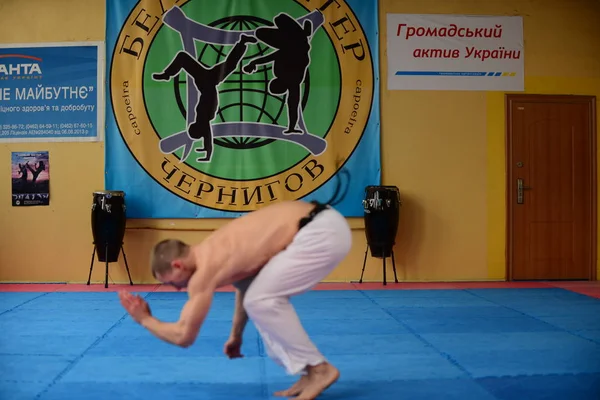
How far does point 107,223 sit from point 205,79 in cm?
210

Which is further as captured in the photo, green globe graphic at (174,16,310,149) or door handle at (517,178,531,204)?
door handle at (517,178,531,204)

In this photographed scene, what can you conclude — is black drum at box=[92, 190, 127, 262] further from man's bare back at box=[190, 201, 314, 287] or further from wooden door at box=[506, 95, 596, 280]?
wooden door at box=[506, 95, 596, 280]

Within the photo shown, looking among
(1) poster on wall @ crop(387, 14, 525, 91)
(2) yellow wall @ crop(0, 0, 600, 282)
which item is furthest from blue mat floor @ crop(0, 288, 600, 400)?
(1) poster on wall @ crop(387, 14, 525, 91)

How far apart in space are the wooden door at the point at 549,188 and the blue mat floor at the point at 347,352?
1.63 metres

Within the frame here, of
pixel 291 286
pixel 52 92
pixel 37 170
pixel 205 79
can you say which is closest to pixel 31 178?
pixel 37 170

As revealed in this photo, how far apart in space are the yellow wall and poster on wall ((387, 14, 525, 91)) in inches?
4.4

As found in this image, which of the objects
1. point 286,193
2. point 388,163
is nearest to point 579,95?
point 388,163

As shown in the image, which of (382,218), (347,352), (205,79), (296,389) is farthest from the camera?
(205,79)

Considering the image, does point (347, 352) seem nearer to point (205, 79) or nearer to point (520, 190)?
point (205, 79)

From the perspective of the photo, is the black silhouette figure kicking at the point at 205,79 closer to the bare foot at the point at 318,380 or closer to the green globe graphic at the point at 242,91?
the green globe graphic at the point at 242,91

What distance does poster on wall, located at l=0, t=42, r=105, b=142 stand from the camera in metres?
7.16

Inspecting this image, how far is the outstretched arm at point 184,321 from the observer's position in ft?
7.82

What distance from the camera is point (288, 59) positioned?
23.5 feet

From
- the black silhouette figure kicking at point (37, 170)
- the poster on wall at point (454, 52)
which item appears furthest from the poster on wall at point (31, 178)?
the poster on wall at point (454, 52)
